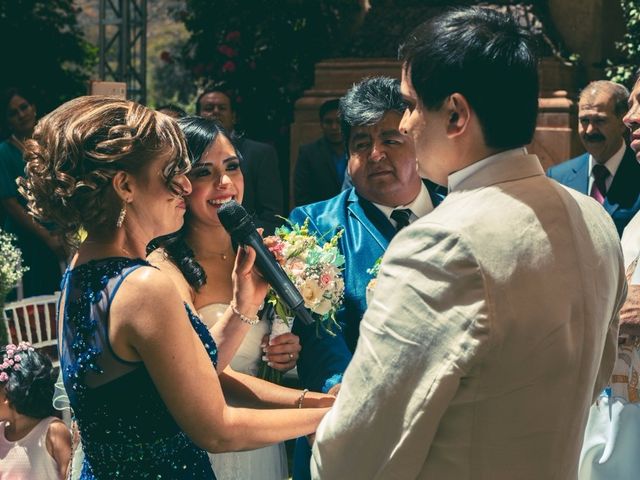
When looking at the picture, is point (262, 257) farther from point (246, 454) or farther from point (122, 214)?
point (246, 454)

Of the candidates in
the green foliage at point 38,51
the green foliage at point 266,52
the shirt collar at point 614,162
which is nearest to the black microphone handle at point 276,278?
the shirt collar at point 614,162

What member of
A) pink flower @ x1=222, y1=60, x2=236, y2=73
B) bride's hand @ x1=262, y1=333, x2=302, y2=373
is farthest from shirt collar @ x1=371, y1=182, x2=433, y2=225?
pink flower @ x1=222, y1=60, x2=236, y2=73

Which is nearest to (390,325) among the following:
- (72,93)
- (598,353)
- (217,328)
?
(598,353)

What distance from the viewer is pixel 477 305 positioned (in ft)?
6.17

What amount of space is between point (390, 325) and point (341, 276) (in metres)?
1.61

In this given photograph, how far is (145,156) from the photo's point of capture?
2.50 meters

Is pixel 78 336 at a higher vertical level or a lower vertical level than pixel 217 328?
higher

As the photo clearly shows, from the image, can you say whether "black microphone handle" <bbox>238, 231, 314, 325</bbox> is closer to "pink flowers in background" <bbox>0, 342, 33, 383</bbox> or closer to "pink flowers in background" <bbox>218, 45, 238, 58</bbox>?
"pink flowers in background" <bbox>0, 342, 33, 383</bbox>

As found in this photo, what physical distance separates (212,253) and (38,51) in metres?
13.2

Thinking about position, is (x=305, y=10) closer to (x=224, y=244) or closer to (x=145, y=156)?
(x=224, y=244)

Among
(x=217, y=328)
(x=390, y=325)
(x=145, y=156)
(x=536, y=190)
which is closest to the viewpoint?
(x=390, y=325)

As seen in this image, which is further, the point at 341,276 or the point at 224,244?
the point at 224,244

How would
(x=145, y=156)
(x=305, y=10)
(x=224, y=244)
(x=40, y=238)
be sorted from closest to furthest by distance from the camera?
(x=145, y=156), (x=224, y=244), (x=40, y=238), (x=305, y=10)

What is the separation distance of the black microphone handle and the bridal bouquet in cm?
33
